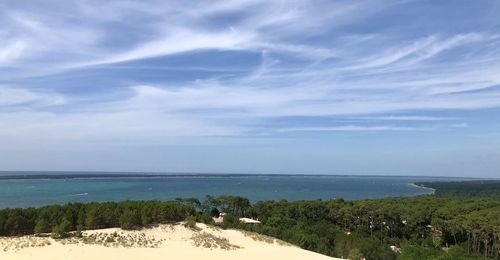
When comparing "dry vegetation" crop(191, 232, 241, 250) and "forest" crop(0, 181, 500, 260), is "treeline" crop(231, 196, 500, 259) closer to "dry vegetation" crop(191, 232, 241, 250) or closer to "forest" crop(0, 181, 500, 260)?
"forest" crop(0, 181, 500, 260)

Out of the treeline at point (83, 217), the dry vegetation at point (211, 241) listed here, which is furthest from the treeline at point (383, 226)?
the treeline at point (83, 217)

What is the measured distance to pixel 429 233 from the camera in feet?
192

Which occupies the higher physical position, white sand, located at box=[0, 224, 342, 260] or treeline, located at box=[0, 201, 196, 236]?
treeline, located at box=[0, 201, 196, 236]

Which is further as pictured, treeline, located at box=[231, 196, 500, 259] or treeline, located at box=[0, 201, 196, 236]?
treeline, located at box=[231, 196, 500, 259]

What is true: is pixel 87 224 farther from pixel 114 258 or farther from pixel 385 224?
pixel 385 224

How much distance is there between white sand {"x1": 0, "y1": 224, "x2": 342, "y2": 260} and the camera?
27.8 metres

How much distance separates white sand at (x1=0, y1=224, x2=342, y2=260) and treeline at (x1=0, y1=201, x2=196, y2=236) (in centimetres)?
129

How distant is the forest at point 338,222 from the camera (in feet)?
113

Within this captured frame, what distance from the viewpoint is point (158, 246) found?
1278 inches

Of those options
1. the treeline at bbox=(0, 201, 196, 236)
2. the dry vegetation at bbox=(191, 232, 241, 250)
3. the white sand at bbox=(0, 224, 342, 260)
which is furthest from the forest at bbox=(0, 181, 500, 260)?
the dry vegetation at bbox=(191, 232, 241, 250)

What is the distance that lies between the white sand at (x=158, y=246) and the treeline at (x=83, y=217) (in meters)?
1.29

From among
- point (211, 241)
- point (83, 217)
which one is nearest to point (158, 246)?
point (211, 241)

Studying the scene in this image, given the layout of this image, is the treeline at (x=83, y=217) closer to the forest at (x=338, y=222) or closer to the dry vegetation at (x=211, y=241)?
the forest at (x=338, y=222)

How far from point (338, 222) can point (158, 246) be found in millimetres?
37500
